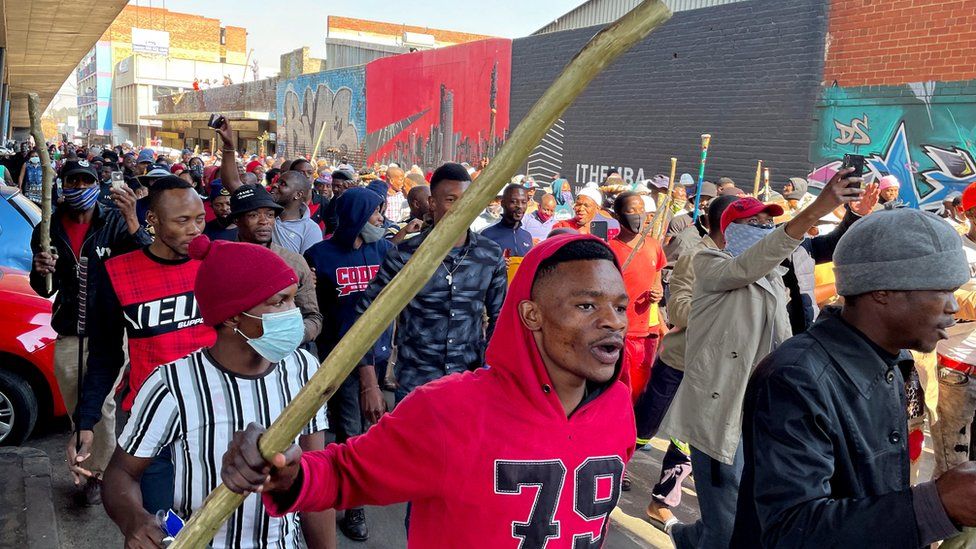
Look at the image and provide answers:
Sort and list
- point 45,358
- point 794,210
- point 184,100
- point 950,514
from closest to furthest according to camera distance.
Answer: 1. point 950,514
2. point 45,358
3. point 794,210
4. point 184,100

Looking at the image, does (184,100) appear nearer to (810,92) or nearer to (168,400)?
(810,92)

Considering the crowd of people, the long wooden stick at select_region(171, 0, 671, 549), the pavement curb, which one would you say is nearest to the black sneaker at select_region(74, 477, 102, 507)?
the pavement curb

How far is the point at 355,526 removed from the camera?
15.2 ft

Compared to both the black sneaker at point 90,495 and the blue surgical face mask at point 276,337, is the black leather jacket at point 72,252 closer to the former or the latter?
the black sneaker at point 90,495

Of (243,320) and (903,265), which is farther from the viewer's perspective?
(243,320)

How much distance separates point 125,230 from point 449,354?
215 cm

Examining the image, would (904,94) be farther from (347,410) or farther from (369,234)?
(347,410)

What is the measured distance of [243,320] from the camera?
2436 millimetres

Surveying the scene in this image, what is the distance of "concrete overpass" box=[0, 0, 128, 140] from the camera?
384 inches

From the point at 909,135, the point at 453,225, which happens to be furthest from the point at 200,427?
the point at 909,135

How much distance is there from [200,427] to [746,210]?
2.97 m

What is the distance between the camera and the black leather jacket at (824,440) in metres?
→ 1.86

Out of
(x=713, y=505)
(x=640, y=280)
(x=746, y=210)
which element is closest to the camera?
(x=713, y=505)

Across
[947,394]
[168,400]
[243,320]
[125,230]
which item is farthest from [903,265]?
[125,230]
